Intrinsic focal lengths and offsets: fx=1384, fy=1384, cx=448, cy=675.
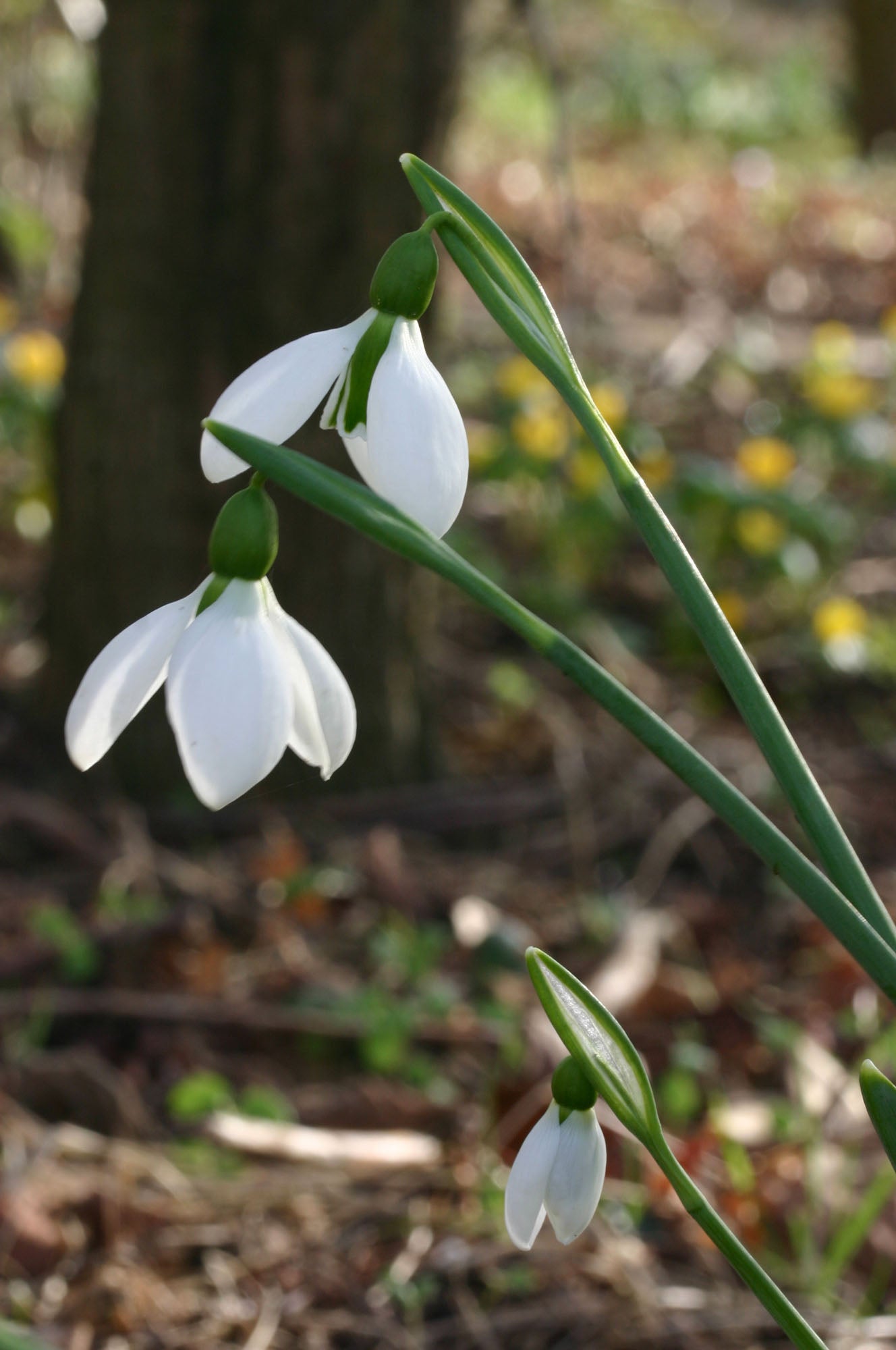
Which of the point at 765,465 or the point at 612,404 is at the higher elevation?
the point at 612,404

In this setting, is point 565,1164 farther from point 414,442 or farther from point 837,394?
point 837,394

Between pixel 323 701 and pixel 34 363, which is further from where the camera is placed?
pixel 34 363

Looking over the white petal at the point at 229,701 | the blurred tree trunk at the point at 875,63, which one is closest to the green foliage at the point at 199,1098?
the white petal at the point at 229,701

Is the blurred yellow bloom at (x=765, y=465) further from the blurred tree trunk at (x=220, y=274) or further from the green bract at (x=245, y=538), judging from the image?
the green bract at (x=245, y=538)

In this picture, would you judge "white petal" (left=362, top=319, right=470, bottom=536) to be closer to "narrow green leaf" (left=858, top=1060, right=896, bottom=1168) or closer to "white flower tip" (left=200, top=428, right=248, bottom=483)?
"white flower tip" (left=200, top=428, right=248, bottom=483)

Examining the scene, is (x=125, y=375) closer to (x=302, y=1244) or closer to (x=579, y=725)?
(x=579, y=725)

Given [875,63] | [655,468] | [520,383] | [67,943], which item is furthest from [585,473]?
[875,63]

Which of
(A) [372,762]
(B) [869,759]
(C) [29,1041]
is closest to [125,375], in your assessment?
(A) [372,762]

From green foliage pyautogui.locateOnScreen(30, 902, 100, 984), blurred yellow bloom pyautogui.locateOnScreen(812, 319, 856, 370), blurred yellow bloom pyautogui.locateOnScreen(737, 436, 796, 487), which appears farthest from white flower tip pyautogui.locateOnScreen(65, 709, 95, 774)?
blurred yellow bloom pyautogui.locateOnScreen(812, 319, 856, 370)
